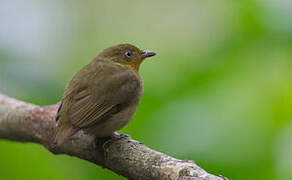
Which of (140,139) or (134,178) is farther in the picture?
(140,139)

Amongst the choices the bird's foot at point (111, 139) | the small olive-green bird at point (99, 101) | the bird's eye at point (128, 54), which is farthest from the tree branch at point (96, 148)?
the bird's eye at point (128, 54)

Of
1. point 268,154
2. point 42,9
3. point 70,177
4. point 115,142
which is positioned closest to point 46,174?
point 70,177

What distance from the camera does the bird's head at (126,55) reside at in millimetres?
5059

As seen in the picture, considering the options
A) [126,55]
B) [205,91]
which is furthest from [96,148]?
[126,55]

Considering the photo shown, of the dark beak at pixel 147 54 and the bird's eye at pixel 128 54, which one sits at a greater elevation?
the dark beak at pixel 147 54

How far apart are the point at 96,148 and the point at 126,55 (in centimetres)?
137

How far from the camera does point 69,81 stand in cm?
461

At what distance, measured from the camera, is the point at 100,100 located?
4.25m

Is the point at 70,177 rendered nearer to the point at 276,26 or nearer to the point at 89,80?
the point at 89,80

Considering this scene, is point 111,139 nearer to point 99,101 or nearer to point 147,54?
point 99,101

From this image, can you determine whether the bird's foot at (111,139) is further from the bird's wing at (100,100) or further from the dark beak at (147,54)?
the dark beak at (147,54)

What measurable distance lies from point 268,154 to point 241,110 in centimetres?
49

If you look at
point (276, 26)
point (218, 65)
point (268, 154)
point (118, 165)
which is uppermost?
point (276, 26)

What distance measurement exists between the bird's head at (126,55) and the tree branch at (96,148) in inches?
31.3
